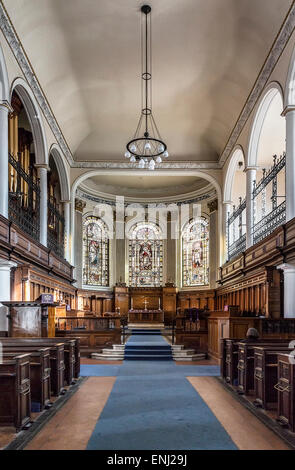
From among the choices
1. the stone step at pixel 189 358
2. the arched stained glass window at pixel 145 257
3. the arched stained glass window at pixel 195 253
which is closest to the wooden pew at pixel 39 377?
the stone step at pixel 189 358

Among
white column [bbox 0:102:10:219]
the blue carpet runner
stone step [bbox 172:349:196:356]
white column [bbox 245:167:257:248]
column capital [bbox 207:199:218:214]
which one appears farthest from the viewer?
column capital [bbox 207:199:218:214]

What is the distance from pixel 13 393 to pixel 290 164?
7.19 meters

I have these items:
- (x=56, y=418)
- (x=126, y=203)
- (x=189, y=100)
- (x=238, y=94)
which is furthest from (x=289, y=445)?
(x=126, y=203)

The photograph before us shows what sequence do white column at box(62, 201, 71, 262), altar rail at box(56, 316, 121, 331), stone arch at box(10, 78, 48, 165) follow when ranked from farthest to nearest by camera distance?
1. white column at box(62, 201, 71, 262)
2. altar rail at box(56, 316, 121, 331)
3. stone arch at box(10, 78, 48, 165)

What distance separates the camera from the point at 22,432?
16.2 ft

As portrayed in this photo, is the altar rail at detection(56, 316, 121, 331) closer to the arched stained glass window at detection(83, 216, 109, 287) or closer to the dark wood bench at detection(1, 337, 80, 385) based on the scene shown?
the dark wood bench at detection(1, 337, 80, 385)

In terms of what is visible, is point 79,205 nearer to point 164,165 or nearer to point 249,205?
point 164,165

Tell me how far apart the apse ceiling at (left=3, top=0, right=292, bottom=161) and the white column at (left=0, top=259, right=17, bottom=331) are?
5132mm

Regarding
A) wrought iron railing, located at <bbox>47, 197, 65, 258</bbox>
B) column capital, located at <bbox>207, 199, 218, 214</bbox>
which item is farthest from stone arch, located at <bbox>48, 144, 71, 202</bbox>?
column capital, located at <bbox>207, 199, 218, 214</bbox>

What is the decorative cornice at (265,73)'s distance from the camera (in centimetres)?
974

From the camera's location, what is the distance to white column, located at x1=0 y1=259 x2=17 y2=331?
370 inches

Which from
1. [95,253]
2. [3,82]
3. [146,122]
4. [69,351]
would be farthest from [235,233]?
[69,351]

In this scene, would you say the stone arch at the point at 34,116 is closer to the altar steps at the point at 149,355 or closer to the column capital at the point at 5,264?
the column capital at the point at 5,264

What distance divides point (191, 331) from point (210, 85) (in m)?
7.30
